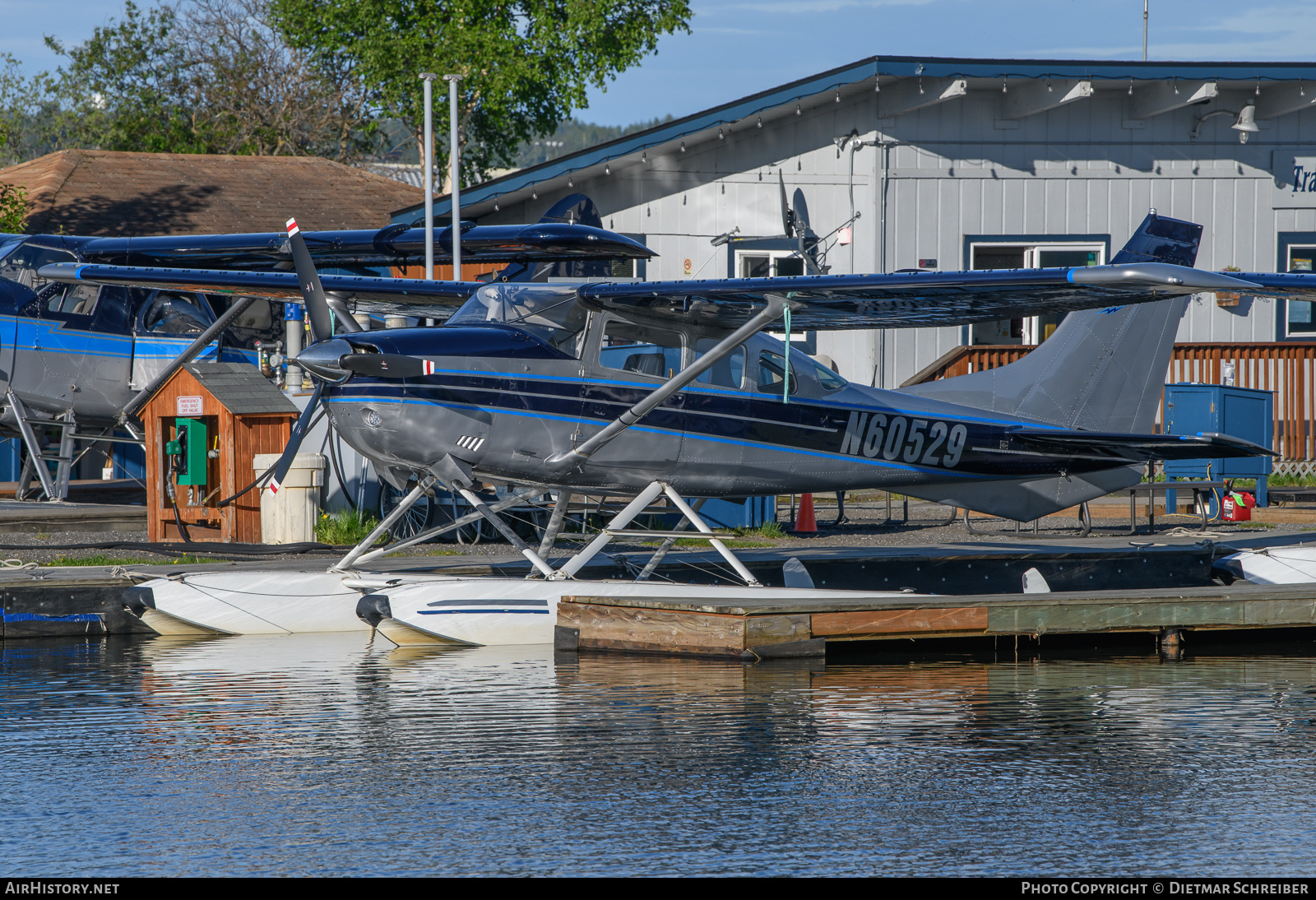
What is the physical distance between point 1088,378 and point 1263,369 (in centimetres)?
831

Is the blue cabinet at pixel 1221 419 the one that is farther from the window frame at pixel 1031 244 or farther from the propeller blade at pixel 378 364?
the propeller blade at pixel 378 364

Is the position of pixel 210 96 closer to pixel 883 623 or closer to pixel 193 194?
pixel 193 194

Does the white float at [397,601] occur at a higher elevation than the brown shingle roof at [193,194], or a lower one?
lower

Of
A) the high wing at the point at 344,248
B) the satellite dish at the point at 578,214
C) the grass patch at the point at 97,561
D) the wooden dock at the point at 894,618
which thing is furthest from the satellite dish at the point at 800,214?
the grass patch at the point at 97,561

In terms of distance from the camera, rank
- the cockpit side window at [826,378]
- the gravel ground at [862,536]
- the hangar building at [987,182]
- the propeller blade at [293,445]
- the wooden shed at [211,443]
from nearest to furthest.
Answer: the propeller blade at [293,445] → the cockpit side window at [826,378] → the gravel ground at [862,536] → the wooden shed at [211,443] → the hangar building at [987,182]

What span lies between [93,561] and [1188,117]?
1550 centimetres

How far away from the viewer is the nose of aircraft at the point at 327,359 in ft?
29.5

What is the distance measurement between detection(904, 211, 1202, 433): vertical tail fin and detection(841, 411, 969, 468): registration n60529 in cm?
62

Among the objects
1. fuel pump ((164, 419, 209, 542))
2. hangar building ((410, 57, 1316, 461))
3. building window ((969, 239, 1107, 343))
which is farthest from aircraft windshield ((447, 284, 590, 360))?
building window ((969, 239, 1107, 343))

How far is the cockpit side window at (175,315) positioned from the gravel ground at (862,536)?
2600mm

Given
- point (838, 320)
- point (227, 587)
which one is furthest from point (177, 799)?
point (838, 320)

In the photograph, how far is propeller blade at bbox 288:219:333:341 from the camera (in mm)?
9438

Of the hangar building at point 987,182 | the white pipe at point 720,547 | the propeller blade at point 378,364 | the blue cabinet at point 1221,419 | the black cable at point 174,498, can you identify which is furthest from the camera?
the hangar building at point 987,182

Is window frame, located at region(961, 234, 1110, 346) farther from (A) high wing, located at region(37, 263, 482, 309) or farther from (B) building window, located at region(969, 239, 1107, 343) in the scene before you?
(A) high wing, located at region(37, 263, 482, 309)
